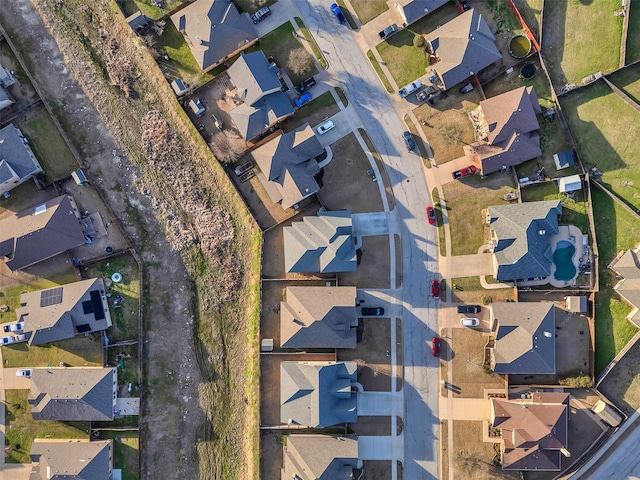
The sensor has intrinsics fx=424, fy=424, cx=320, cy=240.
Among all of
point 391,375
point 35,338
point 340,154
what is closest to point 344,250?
point 340,154

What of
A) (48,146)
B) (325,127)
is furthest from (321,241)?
(48,146)

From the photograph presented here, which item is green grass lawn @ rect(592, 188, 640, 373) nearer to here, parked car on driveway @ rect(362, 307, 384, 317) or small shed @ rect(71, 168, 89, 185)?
parked car on driveway @ rect(362, 307, 384, 317)

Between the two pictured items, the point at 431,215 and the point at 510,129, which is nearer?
the point at 510,129

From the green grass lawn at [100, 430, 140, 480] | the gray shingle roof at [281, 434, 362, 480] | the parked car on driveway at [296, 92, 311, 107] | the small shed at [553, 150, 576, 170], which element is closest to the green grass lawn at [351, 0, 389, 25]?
the parked car on driveway at [296, 92, 311, 107]

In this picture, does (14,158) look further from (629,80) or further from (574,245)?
(629,80)

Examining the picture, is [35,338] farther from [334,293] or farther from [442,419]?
[442,419]

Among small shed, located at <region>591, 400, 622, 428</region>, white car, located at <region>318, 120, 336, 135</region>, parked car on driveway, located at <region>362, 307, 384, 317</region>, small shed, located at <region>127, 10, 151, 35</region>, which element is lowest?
small shed, located at <region>591, 400, 622, 428</region>
